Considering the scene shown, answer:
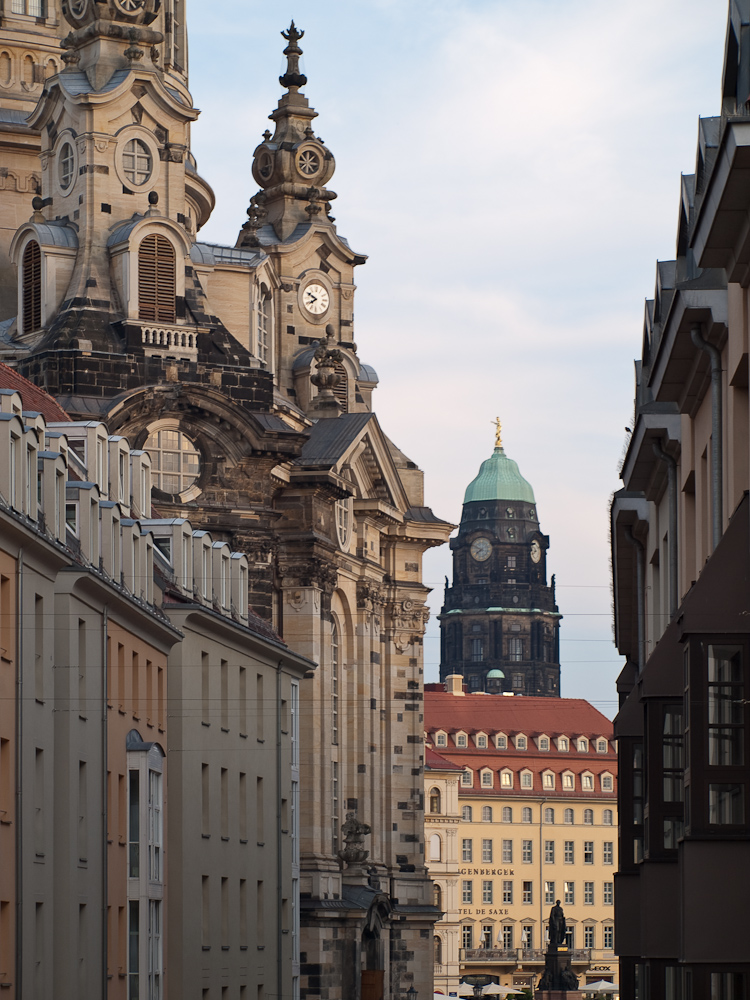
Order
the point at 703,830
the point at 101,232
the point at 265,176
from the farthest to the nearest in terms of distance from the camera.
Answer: the point at 265,176, the point at 101,232, the point at 703,830

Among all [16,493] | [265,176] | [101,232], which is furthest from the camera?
[265,176]

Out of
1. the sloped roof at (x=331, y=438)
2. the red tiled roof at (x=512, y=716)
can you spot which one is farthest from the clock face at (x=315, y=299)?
the red tiled roof at (x=512, y=716)

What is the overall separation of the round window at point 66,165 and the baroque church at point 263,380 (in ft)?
0.25

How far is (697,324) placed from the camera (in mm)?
24516

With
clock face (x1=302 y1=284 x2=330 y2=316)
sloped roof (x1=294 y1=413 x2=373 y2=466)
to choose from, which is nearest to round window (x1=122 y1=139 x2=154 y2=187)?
sloped roof (x1=294 y1=413 x2=373 y2=466)

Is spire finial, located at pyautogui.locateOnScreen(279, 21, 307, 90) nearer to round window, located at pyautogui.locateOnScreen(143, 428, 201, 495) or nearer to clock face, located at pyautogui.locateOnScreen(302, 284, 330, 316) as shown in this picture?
clock face, located at pyautogui.locateOnScreen(302, 284, 330, 316)

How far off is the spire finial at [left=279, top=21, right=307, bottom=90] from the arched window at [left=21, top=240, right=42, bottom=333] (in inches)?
1022

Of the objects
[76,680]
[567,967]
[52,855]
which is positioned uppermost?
[76,680]

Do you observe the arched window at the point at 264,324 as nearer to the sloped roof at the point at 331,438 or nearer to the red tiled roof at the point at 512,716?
the sloped roof at the point at 331,438

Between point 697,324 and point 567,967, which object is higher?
point 697,324

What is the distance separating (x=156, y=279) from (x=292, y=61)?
1076 inches

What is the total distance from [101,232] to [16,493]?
40.3m

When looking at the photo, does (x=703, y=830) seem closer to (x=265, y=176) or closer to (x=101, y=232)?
(x=101, y=232)

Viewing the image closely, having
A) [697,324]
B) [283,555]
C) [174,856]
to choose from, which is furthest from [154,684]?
[283,555]
